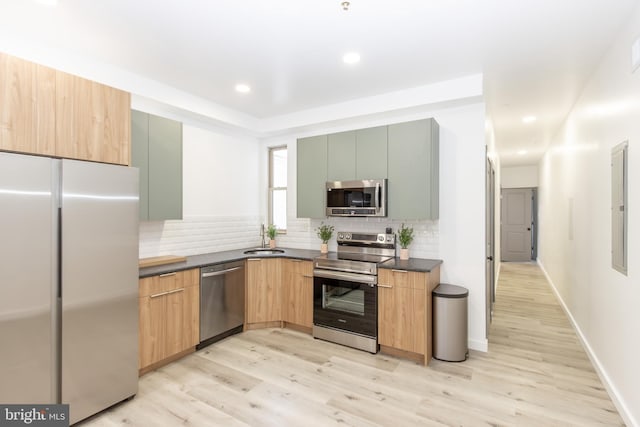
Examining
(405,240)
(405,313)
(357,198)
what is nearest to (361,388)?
(405,313)

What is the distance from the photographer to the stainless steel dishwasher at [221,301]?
11.5 ft

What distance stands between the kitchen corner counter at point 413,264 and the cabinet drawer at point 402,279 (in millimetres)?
41

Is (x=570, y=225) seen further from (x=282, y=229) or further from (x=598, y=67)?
(x=282, y=229)

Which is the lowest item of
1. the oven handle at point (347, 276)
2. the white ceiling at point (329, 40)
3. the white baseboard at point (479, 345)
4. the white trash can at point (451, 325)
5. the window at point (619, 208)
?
the white baseboard at point (479, 345)

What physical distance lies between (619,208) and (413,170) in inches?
66.6

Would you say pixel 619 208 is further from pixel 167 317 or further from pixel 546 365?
pixel 167 317

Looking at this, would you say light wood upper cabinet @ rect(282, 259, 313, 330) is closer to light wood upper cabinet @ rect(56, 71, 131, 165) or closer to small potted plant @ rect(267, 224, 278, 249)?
small potted plant @ rect(267, 224, 278, 249)

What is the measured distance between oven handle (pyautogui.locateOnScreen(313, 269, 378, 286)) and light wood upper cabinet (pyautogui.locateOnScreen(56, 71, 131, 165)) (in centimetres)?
221

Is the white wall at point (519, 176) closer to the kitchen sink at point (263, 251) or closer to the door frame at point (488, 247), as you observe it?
the door frame at point (488, 247)

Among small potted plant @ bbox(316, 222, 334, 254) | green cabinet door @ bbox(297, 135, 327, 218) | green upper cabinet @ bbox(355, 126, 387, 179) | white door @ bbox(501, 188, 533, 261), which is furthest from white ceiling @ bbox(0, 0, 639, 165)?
white door @ bbox(501, 188, 533, 261)

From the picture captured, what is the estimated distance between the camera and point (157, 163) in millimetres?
3346

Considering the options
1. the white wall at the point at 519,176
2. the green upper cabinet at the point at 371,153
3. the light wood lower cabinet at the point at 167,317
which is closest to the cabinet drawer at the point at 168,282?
the light wood lower cabinet at the point at 167,317

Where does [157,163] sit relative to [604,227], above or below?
above

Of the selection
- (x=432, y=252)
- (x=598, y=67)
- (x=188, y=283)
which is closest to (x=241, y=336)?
(x=188, y=283)
